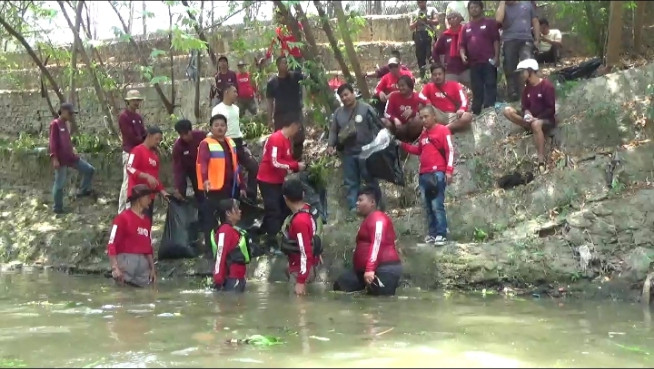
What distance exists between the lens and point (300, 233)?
811cm

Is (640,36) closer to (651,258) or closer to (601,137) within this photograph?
(601,137)

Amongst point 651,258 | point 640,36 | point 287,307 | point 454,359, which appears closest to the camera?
point 454,359

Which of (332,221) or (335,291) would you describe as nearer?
(335,291)

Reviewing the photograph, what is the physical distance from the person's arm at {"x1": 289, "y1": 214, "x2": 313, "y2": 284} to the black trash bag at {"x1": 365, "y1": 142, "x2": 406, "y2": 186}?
2.08 metres

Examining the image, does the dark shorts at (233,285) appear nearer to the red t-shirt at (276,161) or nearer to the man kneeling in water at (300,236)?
the man kneeling in water at (300,236)

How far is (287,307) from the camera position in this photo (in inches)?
294

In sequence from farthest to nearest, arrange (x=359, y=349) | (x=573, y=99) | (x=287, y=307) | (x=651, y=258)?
(x=573, y=99)
(x=651, y=258)
(x=287, y=307)
(x=359, y=349)

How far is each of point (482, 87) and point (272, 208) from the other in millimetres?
3978

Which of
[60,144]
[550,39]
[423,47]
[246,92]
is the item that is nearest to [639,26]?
[550,39]

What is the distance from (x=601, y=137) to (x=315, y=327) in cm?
603

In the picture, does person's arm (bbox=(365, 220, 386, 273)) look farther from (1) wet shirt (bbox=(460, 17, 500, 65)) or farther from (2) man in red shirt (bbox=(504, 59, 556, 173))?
(1) wet shirt (bbox=(460, 17, 500, 65))

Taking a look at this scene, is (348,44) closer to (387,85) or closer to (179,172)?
(387,85)

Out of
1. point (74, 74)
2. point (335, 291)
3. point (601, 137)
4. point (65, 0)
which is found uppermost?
point (65, 0)

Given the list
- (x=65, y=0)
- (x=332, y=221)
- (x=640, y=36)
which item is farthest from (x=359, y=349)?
(x=65, y=0)
